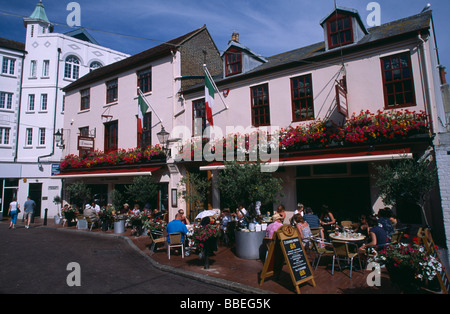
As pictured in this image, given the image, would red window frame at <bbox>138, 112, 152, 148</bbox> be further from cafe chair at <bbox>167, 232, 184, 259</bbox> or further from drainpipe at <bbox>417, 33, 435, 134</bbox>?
drainpipe at <bbox>417, 33, 435, 134</bbox>

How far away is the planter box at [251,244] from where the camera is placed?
335 inches

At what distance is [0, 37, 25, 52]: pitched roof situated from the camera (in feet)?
78.2

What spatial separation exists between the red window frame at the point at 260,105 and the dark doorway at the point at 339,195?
3198mm

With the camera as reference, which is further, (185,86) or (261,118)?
(185,86)

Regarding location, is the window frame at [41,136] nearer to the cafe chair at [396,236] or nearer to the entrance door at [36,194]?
the entrance door at [36,194]

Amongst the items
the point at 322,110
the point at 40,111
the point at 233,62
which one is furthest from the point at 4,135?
the point at 322,110

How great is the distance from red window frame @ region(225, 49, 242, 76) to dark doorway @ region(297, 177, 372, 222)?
21.0 feet

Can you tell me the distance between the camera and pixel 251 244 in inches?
336

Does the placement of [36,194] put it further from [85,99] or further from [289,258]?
[289,258]

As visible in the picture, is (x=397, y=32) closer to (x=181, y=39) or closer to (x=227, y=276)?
(x=227, y=276)

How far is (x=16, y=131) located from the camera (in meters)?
23.5

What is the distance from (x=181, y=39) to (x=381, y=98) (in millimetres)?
12264

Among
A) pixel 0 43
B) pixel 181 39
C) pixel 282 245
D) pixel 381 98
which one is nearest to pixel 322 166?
pixel 381 98

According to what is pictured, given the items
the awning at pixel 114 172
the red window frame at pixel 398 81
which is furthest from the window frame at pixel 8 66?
the red window frame at pixel 398 81
